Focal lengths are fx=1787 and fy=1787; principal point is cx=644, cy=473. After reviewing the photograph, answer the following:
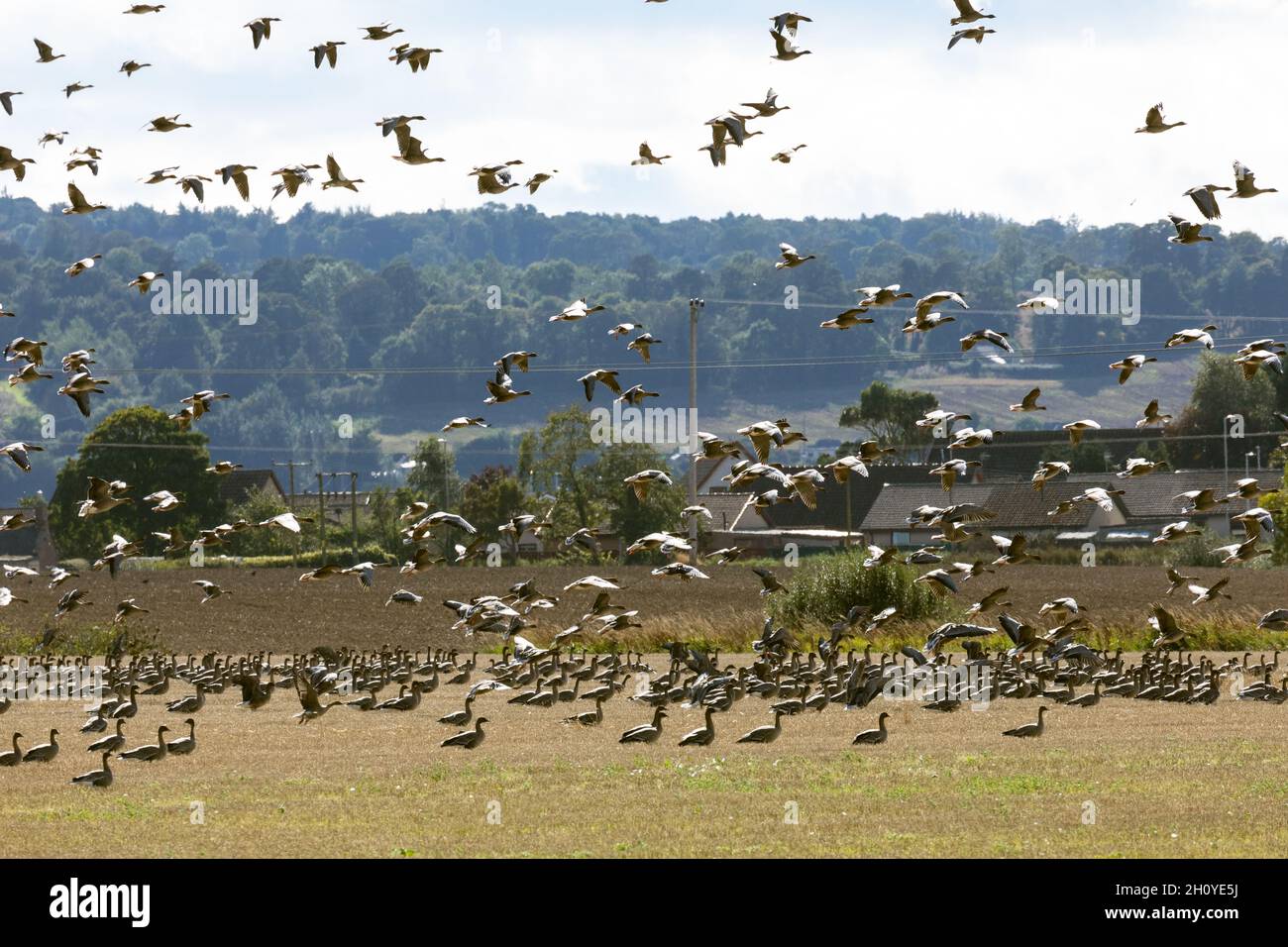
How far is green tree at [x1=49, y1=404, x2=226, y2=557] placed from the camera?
122875mm

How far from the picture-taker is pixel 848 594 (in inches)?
1949

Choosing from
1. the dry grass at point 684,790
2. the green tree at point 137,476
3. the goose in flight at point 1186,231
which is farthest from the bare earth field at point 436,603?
the green tree at point 137,476

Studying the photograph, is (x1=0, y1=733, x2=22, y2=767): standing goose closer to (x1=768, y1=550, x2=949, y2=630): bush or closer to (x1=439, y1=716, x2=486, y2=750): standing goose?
(x1=439, y1=716, x2=486, y2=750): standing goose

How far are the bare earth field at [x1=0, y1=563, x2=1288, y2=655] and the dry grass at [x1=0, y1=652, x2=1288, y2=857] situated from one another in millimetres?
16844

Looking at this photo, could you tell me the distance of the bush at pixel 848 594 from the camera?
48969 millimetres

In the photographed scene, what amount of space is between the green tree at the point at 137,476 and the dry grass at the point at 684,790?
302 feet

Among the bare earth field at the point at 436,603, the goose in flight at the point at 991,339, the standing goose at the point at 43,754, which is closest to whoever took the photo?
the standing goose at the point at 43,754

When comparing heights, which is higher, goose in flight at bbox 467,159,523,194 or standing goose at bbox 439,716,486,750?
goose in flight at bbox 467,159,523,194

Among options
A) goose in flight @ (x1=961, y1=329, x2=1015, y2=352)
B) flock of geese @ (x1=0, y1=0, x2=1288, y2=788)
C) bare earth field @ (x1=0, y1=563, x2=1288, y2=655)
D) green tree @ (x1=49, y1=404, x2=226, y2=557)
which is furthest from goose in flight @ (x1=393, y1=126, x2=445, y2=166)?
green tree @ (x1=49, y1=404, x2=226, y2=557)

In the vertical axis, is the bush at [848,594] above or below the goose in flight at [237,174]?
below

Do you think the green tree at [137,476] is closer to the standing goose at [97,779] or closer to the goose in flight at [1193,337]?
the standing goose at [97,779]

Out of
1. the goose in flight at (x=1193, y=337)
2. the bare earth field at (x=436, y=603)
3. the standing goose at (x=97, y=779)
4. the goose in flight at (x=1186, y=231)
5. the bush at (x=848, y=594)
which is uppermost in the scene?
the goose in flight at (x=1186, y=231)

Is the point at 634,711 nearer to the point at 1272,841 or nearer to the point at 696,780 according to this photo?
the point at 696,780

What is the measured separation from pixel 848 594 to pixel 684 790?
26.6 meters
